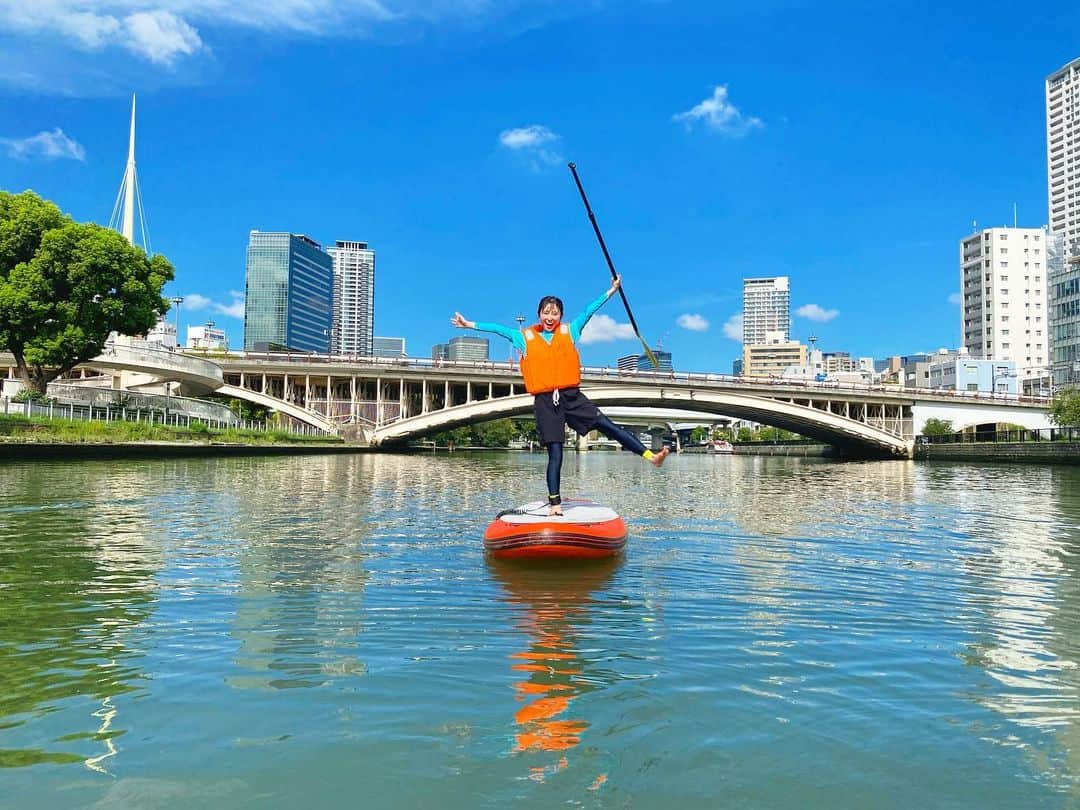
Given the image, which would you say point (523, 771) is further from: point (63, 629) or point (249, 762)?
point (63, 629)

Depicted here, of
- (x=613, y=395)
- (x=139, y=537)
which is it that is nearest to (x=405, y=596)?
(x=139, y=537)

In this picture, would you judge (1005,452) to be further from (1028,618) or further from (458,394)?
(1028,618)

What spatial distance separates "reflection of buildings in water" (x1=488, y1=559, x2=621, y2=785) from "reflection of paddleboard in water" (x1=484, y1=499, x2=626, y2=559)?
0.20 metres

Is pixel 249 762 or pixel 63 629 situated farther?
pixel 63 629

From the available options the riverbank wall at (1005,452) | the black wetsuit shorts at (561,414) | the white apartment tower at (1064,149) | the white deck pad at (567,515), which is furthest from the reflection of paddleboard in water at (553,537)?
the white apartment tower at (1064,149)

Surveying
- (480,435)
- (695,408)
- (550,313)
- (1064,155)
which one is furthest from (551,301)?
(1064,155)

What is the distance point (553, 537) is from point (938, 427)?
270ft

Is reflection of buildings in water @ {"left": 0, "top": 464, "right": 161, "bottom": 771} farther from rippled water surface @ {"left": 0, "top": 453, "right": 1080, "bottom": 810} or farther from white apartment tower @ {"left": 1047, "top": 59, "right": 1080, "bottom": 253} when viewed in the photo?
white apartment tower @ {"left": 1047, "top": 59, "right": 1080, "bottom": 253}

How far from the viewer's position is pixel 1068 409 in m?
61.8

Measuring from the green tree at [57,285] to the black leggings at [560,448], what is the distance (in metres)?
38.5

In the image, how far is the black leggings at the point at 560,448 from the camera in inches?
429

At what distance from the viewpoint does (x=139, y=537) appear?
1181 cm

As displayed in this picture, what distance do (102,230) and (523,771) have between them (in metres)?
46.9

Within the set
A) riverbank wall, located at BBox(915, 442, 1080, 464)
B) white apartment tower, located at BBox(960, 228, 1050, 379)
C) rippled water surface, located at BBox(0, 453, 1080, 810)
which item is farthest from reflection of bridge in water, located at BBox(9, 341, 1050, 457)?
white apartment tower, located at BBox(960, 228, 1050, 379)
